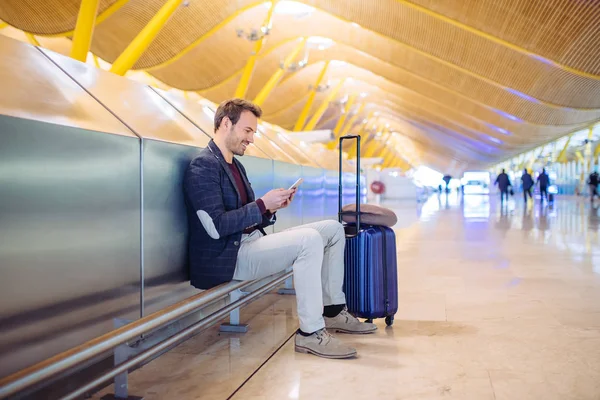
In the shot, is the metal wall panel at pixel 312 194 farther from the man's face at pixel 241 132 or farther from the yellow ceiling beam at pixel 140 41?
the yellow ceiling beam at pixel 140 41

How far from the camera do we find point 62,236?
2.52 meters

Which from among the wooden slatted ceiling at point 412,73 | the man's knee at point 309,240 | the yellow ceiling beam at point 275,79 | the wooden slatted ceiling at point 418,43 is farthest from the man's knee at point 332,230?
the yellow ceiling beam at point 275,79

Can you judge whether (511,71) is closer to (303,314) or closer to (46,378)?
(303,314)

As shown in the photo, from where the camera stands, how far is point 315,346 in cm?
341

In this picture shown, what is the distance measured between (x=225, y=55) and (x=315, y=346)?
92.0 ft

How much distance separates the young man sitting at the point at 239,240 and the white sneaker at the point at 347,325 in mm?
559

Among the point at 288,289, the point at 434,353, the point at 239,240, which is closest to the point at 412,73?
the point at 288,289

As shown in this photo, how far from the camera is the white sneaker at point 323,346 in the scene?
337 cm

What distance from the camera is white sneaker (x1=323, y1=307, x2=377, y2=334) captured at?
3990 millimetres

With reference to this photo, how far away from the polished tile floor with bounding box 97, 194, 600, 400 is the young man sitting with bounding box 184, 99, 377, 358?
24cm

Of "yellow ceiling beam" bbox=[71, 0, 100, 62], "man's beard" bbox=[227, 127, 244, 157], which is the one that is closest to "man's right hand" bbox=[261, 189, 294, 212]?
"man's beard" bbox=[227, 127, 244, 157]

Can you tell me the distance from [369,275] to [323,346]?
3.00 feet

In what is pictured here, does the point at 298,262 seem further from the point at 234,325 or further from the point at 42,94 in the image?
the point at 42,94

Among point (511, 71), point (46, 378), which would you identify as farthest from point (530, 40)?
point (46, 378)
